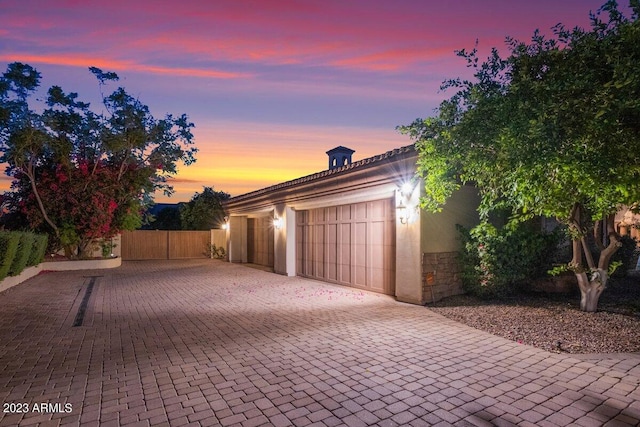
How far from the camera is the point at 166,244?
22.6m

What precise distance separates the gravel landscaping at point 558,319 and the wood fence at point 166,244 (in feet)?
58.1

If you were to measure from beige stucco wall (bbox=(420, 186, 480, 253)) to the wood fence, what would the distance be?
16.6 metres

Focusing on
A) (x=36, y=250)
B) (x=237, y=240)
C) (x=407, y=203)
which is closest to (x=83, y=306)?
(x=36, y=250)

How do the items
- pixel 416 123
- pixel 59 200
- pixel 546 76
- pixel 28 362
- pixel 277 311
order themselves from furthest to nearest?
pixel 59 200, pixel 277 311, pixel 416 123, pixel 546 76, pixel 28 362

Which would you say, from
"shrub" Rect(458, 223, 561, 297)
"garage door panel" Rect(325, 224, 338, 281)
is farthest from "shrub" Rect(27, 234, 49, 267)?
"shrub" Rect(458, 223, 561, 297)

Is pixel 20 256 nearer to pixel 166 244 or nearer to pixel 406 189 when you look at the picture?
pixel 166 244

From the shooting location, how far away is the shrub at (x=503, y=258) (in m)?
7.93

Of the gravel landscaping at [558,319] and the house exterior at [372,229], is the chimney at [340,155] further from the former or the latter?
the gravel landscaping at [558,319]

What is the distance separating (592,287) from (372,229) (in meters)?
4.89

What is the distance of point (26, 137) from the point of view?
1458cm

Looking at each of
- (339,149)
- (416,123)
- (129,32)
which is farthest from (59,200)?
(416,123)

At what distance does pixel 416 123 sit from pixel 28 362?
7.09 metres

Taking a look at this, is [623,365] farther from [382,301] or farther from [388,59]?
[388,59]

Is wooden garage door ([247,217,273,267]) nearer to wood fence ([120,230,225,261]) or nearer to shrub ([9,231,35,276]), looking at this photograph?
wood fence ([120,230,225,261])
